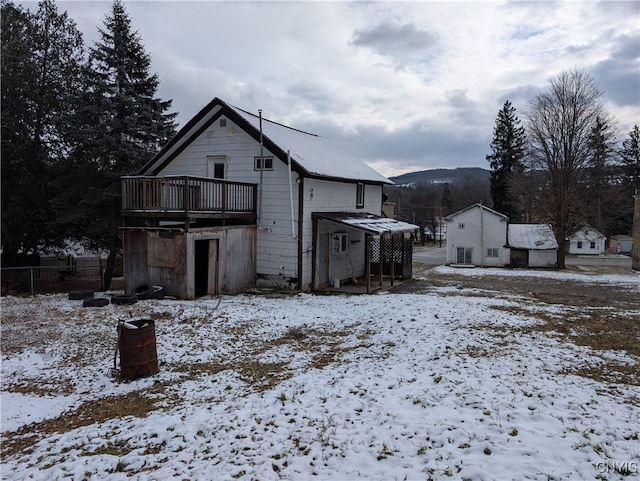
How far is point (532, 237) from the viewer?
39656mm

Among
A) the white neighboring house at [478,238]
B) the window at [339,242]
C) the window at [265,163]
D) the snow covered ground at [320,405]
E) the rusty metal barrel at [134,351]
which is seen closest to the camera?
the snow covered ground at [320,405]

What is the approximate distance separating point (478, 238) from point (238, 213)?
98.6 ft

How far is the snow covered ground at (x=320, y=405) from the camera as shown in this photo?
4457 mm

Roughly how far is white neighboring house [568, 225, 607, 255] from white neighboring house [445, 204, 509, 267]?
65.0 ft

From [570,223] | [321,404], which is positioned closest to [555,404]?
[321,404]

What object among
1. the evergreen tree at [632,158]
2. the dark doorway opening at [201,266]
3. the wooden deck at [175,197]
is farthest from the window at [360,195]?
the evergreen tree at [632,158]

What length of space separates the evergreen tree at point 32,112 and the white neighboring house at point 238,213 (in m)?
6.50

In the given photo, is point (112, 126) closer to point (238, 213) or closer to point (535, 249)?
point (238, 213)

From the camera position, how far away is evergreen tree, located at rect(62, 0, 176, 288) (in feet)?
61.9

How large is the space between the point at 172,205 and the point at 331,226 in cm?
646

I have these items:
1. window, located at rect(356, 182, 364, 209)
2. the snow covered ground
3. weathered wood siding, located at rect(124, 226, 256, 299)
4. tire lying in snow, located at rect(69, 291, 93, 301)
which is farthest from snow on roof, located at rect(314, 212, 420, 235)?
tire lying in snow, located at rect(69, 291, 93, 301)

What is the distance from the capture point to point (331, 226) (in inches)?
678

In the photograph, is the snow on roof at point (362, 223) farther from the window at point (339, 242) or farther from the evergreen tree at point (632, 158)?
the evergreen tree at point (632, 158)

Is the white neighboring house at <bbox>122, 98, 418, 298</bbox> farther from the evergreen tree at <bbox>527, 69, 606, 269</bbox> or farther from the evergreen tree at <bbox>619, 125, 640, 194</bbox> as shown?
the evergreen tree at <bbox>619, 125, 640, 194</bbox>
